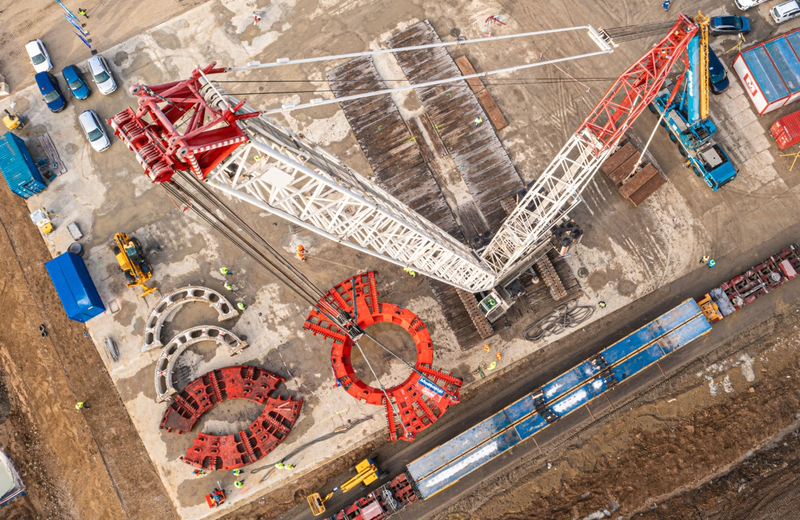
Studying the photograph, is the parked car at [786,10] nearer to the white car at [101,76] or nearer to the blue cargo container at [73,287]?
the white car at [101,76]

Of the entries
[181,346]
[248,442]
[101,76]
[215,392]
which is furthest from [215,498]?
[101,76]

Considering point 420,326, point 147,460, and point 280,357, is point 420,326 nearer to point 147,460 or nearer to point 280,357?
point 280,357

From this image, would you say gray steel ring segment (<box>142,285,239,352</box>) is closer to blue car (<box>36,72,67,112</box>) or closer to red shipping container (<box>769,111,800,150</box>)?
blue car (<box>36,72,67,112</box>)

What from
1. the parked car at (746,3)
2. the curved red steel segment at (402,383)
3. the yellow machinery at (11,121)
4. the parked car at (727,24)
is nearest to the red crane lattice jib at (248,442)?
the curved red steel segment at (402,383)

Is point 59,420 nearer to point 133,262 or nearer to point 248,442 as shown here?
point 133,262

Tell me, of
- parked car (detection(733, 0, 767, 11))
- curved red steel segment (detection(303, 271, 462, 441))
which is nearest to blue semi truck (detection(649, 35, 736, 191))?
parked car (detection(733, 0, 767, 11))

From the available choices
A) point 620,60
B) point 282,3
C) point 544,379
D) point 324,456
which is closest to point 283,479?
point 324,456
